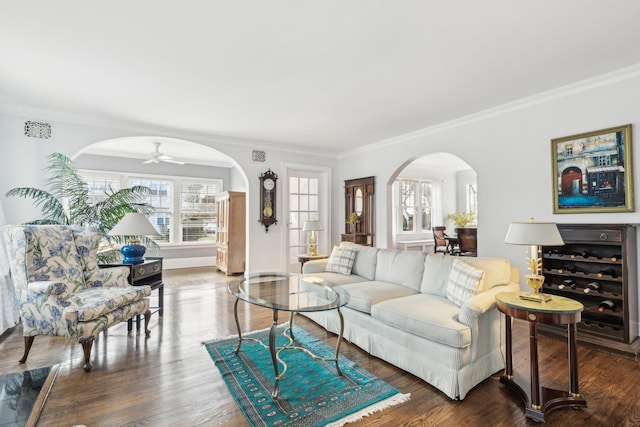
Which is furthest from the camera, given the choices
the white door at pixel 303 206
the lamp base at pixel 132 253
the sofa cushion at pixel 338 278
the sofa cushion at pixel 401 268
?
the white door at pixel 303 206

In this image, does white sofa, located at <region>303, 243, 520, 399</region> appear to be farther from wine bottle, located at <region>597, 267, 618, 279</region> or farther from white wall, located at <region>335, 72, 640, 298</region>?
white wall, located at <region>335, 72, 640, 298</region>

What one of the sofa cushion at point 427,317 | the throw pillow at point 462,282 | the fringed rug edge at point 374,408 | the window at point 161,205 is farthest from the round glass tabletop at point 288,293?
the window at point 161,205

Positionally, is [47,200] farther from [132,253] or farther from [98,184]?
[98,184]

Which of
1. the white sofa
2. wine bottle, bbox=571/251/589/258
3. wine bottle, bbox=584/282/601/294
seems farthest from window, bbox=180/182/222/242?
wine bottle, bbox=584/282/601/294

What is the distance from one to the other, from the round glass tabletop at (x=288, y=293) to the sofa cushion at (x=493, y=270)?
1.20m

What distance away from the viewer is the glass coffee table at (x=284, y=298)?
2.23 metres

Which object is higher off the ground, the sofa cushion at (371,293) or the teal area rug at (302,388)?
the sofa cushion at (371,293)

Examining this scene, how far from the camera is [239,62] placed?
2.94 m

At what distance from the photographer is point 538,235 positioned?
7.38ft

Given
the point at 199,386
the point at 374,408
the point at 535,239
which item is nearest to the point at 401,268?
the point at 535,239

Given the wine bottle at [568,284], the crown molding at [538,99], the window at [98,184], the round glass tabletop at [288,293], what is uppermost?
the crown molding at [538,99]

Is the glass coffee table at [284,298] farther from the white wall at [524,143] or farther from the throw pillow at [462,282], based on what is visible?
the white wall at [524,143]

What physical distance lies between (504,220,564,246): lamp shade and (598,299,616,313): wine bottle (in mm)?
1332

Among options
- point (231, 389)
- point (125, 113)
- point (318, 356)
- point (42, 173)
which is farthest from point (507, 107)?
point (42, 173)
